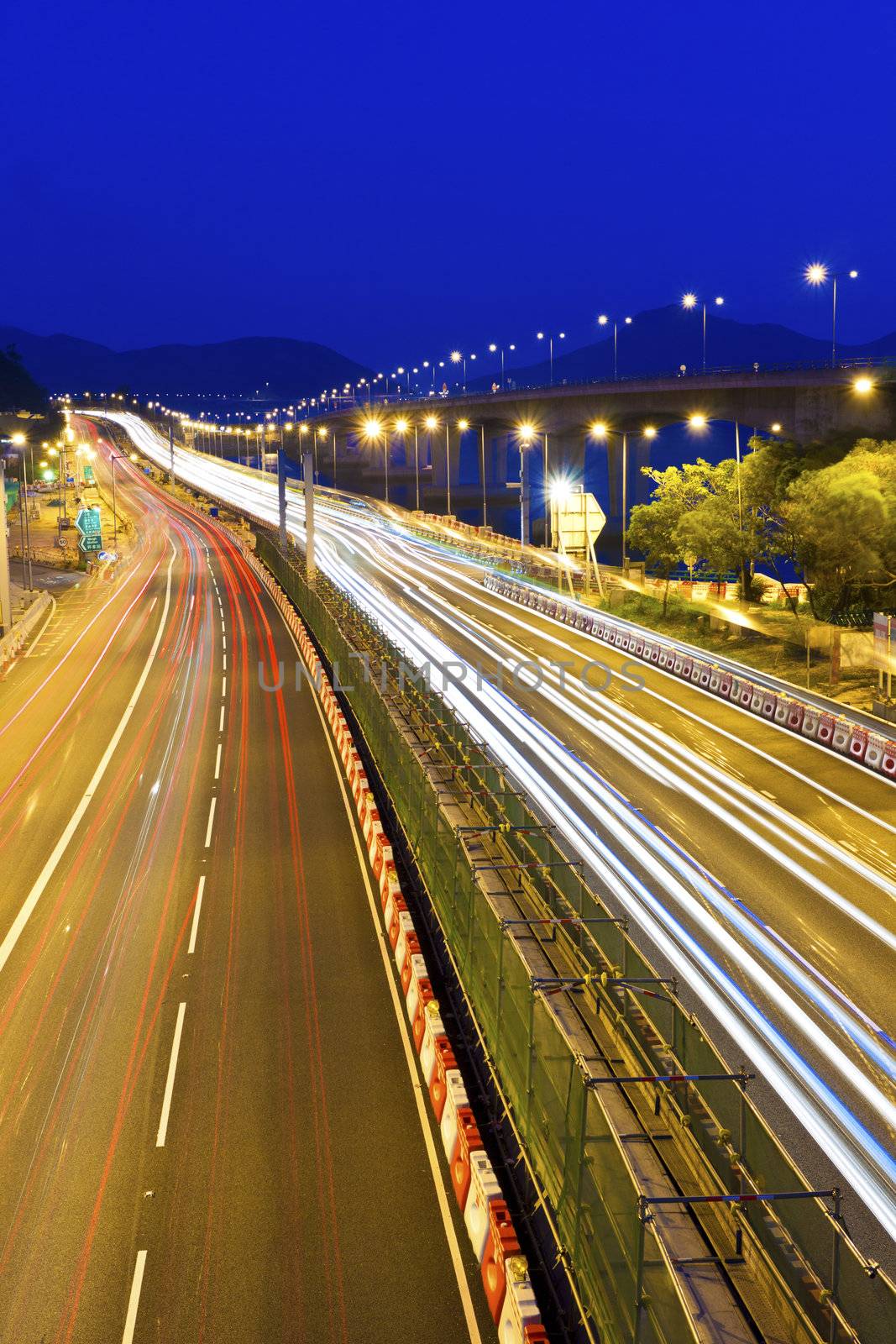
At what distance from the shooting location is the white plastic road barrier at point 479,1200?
11500mm

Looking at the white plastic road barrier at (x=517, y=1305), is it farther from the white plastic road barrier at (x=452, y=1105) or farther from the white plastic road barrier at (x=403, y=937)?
the white plastic road barrier at (x=403, y=937)

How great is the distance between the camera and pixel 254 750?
3284 centimetres

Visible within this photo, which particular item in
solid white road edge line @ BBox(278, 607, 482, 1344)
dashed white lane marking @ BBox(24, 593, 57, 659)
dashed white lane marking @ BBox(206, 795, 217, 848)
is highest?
dashed white lane marking @ BBox(24, 593, 57, 659)

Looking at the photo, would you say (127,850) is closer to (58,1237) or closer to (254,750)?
(254,750)

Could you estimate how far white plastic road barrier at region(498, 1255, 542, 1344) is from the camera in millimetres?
9883

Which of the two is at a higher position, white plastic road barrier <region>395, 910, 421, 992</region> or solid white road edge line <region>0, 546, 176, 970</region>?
white plastic road barrier <region>395, 910, 421, 992</region>

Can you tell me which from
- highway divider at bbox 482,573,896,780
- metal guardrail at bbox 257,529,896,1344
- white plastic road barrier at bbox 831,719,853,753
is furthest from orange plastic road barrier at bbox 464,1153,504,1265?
white plastic road barrier at bbox 831,719,853,753

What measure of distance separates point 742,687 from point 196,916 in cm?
2385

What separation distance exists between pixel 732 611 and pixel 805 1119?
147 feet

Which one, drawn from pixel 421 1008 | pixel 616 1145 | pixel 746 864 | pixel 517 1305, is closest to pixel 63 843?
pixel 421 1008

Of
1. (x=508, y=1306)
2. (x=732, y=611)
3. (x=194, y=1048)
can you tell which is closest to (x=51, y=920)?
(x=194, y=1048)

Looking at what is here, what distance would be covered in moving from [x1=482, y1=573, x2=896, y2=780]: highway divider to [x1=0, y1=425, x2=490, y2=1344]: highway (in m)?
14.5

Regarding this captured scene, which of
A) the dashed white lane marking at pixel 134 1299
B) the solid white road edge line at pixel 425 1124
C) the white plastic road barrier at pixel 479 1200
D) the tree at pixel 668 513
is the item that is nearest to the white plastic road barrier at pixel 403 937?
the solid white road edge line at pixel 425 1124

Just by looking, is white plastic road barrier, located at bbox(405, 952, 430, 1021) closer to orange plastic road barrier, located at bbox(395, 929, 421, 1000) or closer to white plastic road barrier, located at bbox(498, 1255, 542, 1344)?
orange plastic road barrier, located at bbox(395, 929, 421, 1000)
